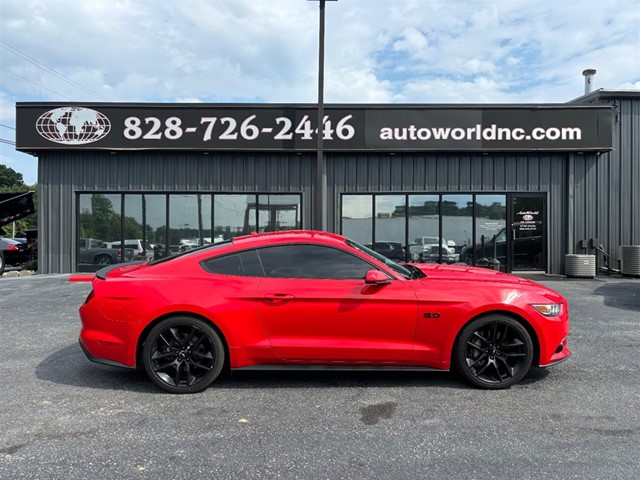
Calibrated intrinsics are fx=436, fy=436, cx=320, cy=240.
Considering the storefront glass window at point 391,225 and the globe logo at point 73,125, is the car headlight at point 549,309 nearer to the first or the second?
the storefront glass window at point 391,225

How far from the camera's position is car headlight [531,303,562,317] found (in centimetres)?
396

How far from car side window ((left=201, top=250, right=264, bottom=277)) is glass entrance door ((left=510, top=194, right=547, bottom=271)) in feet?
35.9

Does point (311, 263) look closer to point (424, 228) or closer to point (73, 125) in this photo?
point (424, 228)

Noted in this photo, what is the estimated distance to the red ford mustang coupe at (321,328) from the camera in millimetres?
3908

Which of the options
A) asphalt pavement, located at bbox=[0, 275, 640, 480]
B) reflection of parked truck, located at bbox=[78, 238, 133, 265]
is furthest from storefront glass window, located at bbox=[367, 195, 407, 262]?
asphalt pavement, located at bbox=[0, 275, 640, 480]

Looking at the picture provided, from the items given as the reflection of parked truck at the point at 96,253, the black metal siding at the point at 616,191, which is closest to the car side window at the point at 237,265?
the reflection of parked truck at the point at 96,253

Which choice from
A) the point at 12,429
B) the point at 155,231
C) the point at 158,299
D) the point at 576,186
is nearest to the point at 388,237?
the point at 576,186

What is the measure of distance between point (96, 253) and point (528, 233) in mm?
13055

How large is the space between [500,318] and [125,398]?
3.40m

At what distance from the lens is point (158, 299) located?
3.91 m

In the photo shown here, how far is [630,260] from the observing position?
12258mm

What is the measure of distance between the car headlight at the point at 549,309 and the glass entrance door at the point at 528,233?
31.8 feet

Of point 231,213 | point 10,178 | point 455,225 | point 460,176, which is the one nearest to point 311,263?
point 231,213

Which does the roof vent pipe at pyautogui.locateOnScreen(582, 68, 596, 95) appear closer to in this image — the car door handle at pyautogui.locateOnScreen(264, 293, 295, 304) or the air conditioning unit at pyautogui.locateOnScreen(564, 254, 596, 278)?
the air conditioning unit at pyautogui.locateOnScreen(564, 254, 596, 278)
